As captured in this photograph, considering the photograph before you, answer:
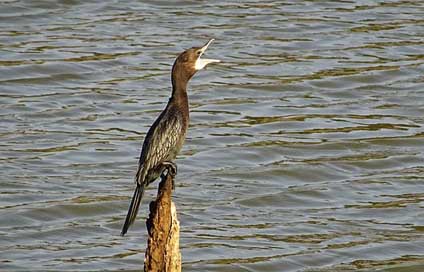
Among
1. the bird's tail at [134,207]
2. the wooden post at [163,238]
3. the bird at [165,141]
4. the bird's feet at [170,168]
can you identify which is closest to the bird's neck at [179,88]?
the bird at [165,141]

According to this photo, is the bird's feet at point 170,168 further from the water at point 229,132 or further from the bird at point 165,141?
the water at point 229,132

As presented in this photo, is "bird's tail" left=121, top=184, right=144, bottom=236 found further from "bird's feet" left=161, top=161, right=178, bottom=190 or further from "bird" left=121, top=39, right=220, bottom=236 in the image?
"bird's feet" left=161, top=161, right=178, bottom=190

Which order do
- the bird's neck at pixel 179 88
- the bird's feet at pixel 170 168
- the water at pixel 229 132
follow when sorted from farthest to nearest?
the water at pixel 229 132 → the bird's neck at pixel 179 88 → the bird's feet at pixel 170 168

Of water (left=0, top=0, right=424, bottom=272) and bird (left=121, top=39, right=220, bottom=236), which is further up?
bird (left=121, top=39, right=220, bottom=236)

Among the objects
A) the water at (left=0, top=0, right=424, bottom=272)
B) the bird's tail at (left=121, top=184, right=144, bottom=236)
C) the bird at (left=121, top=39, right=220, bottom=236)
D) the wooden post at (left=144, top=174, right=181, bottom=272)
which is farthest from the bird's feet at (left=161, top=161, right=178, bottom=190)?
the water at (left=0, top=0, right=424, bottom=272)

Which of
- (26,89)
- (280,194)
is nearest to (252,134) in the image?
(280,194)

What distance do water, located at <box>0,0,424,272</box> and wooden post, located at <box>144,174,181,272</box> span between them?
3.39m

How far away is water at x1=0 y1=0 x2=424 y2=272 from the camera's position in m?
10.8

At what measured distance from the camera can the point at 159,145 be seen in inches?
310

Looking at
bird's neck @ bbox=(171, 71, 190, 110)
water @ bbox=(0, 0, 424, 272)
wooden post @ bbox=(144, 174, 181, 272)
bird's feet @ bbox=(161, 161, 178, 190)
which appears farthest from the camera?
water @ bbox=(0, 0, 424, 272)

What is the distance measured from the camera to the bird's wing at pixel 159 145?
7.83m

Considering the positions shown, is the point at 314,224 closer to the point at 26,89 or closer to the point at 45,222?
the point at 45,222

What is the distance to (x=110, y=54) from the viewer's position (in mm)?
15062

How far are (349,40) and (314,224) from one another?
5015mm
